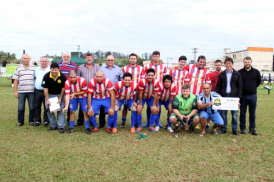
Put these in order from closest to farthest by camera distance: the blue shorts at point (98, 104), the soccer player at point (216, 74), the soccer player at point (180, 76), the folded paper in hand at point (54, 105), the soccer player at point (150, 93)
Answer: the folded paper in hand at point (54, 105) → the soccer player at point (150, 93) → the blue shorts at point (98, 104) → the soccer player at point (216, 74) → the soccer player at point (180, 76)

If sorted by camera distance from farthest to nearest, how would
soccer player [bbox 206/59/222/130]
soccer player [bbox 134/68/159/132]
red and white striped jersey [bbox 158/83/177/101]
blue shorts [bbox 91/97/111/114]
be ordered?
soccer player [bbox 206/59/222/130] → red and white striped jersey [bbox 158/83/177/101] → blue shorts [bbox 91/97/111/114] → soccer player [bbox 134/68/159/132]

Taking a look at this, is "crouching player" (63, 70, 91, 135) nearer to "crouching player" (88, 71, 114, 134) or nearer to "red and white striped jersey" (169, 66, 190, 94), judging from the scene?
"crouching player" (88, 71, 114, 134)

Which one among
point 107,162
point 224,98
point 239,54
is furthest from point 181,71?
point 239,54

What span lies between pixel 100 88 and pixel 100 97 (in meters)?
0.26

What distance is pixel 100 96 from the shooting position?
5598mm

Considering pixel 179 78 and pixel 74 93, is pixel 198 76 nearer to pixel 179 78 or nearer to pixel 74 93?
pixel 179 78

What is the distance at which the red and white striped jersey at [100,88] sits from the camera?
5.40 metres

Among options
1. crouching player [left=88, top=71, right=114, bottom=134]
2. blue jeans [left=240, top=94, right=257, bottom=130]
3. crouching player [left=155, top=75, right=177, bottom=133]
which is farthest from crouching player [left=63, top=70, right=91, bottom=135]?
blue jeans [left=240, top=94, right=257, bottom=130]

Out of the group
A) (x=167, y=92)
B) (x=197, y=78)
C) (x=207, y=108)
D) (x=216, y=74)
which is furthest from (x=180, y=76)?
(x=207, y=108)

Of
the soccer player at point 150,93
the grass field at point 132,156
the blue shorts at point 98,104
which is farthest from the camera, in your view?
the blue shorts at point 98,104

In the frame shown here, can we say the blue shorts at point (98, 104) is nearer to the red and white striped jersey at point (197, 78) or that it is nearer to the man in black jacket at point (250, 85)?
the red and white striped jersey at point (197, 78)

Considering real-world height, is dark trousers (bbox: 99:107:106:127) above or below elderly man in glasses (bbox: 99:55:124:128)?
below

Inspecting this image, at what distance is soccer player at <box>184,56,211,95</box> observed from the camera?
591 cm

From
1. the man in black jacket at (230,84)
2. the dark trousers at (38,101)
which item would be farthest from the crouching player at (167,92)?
the dark trousers at (38,101)
